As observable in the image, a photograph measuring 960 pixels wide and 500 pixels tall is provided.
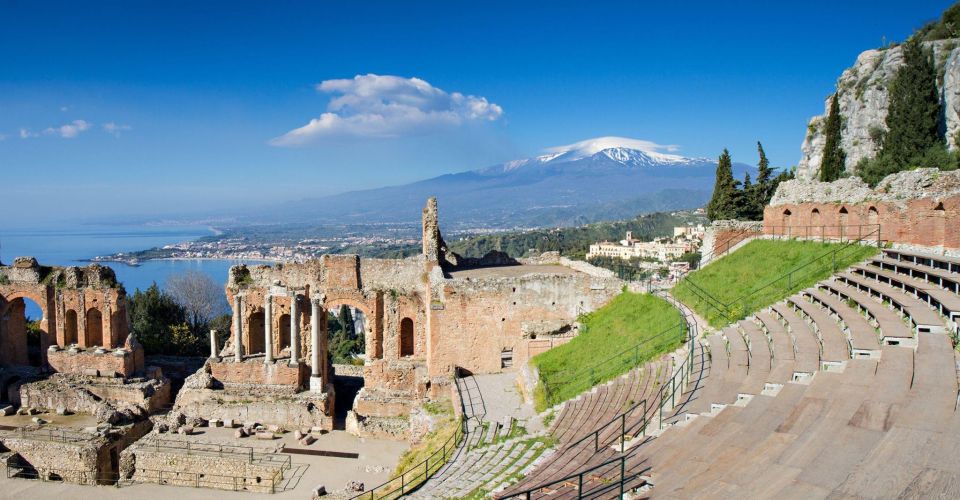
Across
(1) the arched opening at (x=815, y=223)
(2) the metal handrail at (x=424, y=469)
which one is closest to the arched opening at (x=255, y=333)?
(2) the metal handrail at (x=424, y=469)

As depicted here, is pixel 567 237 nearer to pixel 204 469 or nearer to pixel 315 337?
pixel 315 337

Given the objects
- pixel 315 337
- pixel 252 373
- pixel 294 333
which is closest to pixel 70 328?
pixel 252 373

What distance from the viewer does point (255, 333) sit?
30.5 metres

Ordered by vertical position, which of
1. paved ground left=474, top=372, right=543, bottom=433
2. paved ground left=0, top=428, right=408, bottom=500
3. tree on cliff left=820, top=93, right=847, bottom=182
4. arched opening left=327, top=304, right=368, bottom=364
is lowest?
arched opening left=327, top=304, right=368, bottom=364

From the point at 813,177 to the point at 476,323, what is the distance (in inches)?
1452

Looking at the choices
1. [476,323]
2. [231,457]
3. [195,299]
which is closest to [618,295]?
[476,323]

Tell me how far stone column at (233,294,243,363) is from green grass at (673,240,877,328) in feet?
59.4

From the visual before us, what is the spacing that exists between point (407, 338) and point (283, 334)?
19.9ft

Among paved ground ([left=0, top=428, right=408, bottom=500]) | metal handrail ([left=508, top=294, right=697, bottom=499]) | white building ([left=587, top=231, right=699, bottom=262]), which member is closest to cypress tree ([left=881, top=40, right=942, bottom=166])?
metal handrail ([left=508, top=294, right=697, bottom=499])

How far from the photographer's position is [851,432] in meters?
8.48

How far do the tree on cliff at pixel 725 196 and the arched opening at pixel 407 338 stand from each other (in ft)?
71.6

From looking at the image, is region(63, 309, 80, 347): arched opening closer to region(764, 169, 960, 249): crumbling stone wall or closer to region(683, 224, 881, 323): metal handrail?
region(683, 224, 881, 323): metal handrail

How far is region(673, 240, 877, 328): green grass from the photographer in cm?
1748

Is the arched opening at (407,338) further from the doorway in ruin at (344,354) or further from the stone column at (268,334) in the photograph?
the stone column at (268,334)
